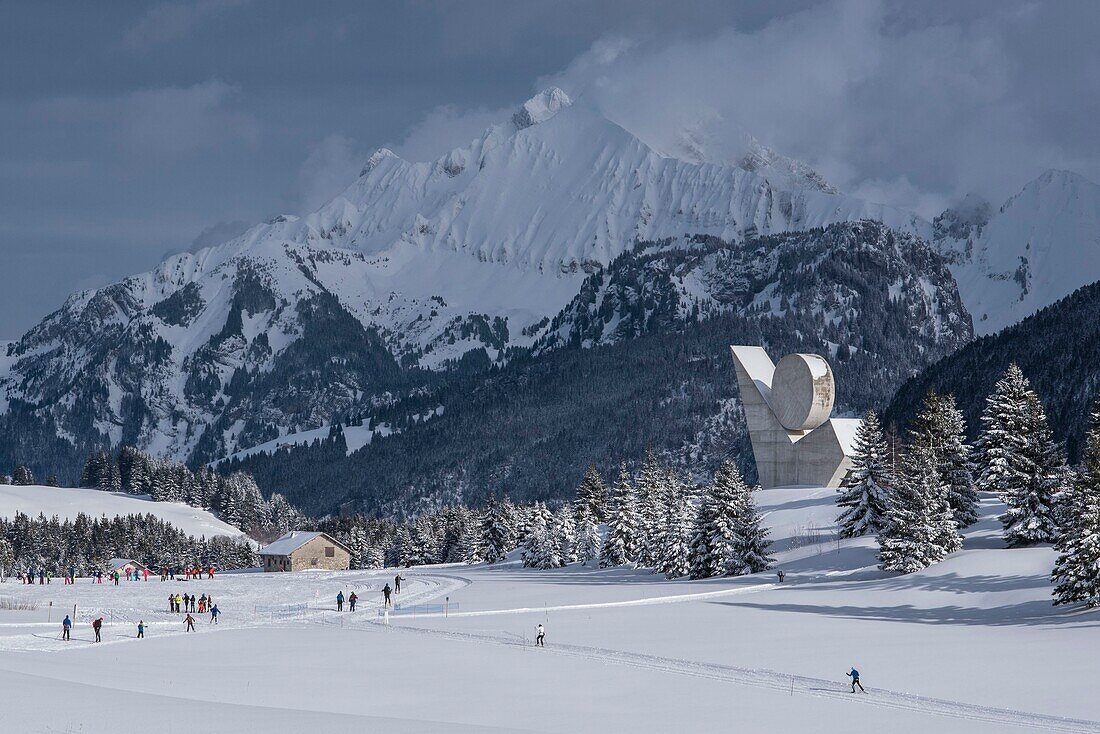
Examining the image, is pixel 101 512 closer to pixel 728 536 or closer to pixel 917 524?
pixel 728 536

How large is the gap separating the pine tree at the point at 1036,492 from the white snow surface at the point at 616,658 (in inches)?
84.4

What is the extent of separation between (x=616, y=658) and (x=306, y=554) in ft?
283

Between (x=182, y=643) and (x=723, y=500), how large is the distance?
3307 cm

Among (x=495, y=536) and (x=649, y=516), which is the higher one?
(x=649, y=516)

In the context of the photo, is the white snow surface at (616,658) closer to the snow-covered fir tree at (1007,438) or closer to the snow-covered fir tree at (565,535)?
the snow-covered fir tree at (1007,438)

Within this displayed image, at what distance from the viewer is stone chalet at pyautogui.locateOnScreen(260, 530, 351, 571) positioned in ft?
414

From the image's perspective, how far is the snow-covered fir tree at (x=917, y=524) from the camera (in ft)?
207

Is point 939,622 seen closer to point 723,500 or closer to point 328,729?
point 723,500

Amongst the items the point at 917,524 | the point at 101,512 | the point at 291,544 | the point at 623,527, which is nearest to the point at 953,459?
the point at 917,524

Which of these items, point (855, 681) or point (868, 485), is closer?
point (855, 681)

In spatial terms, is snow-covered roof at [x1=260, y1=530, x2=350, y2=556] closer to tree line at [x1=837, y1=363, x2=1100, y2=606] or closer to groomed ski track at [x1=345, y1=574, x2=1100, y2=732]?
tree line at [x1=837, y1=363, x2=1100, y2=606]

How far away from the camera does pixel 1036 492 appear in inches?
2554

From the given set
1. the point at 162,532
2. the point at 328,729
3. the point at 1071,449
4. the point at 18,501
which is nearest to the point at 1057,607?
the point at 328,729

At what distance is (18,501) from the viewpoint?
644 feet
